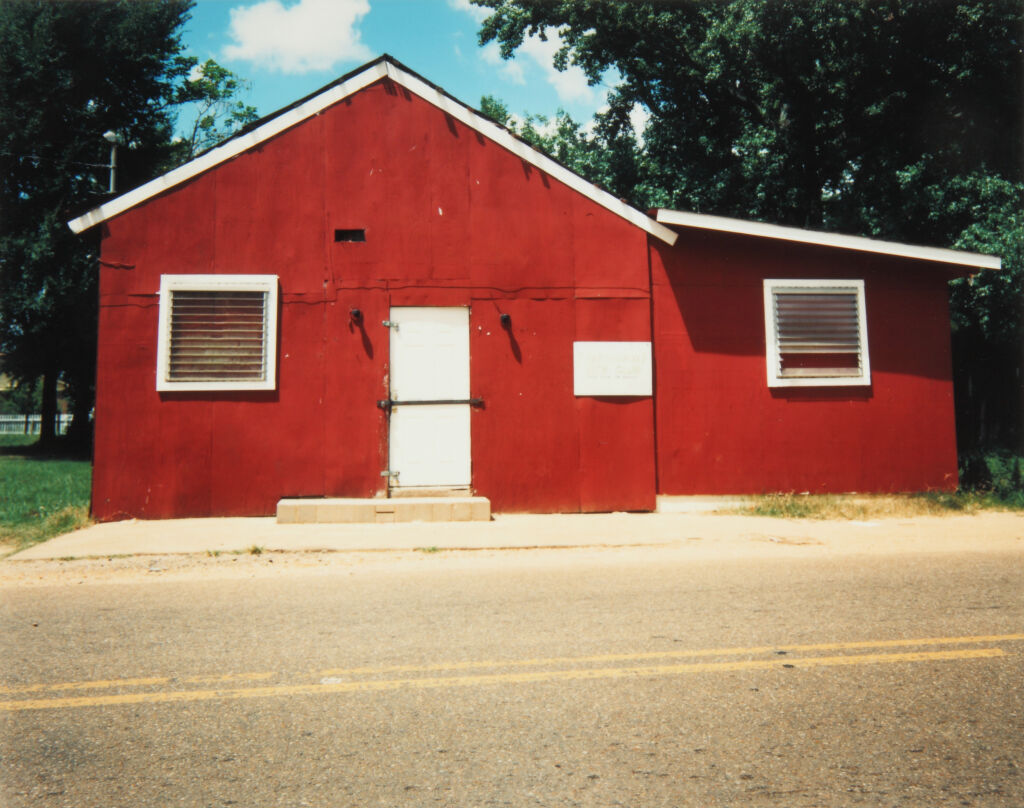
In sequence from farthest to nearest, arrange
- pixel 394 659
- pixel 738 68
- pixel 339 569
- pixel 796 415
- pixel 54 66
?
pixel 54 66
pixel 738 68
pixel 796 415
pixel 339 569
pixel 394 659

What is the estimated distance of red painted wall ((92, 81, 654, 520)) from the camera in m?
10.2

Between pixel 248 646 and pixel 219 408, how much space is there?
6.32 metres

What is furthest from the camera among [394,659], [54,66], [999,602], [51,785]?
[54,66]

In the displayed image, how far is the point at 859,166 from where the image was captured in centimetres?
2255

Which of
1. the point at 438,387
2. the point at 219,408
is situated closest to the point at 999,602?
the point at 438,387

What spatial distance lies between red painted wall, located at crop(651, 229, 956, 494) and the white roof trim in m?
0.39

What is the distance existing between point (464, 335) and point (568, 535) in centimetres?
335

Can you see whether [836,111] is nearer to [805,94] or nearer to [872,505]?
[805,94]

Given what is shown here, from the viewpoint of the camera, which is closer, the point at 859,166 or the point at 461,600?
the point at 461,600

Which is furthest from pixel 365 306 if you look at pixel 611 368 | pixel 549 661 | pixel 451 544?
pixel 549 661

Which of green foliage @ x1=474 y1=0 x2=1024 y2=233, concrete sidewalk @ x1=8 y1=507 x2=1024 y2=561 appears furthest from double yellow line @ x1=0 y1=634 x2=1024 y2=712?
green foliage @ x1=474 y1=0 x2=1024 y2=233

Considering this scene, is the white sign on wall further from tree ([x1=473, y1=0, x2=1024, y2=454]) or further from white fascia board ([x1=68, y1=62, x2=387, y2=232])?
tree ([x1=473, y1=0, x2=1024, y2=454])

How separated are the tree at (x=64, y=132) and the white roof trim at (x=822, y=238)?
Answer: 62.6 feet

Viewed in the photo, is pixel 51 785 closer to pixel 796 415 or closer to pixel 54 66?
pixel 796 415
